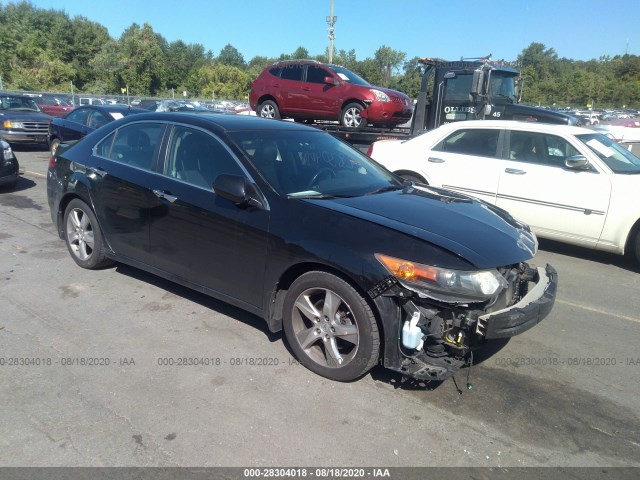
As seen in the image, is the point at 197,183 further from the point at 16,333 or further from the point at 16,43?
the point at 16,43

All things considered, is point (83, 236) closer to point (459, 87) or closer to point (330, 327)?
point (330, 327)

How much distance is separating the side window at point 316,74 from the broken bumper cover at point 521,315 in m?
8.17

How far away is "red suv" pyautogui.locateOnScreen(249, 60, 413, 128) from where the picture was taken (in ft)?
34.6

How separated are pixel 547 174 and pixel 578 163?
412 mm

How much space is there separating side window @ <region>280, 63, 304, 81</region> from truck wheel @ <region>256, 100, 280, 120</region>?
2.19ft

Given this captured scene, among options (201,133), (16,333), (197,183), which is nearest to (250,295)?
(197,183)

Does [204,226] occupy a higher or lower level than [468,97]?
lower

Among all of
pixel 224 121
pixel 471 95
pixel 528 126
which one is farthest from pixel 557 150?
pixel 224 121

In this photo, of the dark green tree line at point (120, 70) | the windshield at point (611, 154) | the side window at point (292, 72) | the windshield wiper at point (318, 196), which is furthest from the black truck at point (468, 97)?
the dark green tree line at point (120, 70)

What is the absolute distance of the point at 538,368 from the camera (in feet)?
12.5

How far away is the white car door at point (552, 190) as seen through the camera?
20.9 feet

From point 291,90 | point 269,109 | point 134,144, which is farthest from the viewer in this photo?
point 269,109

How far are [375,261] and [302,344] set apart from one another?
88 centimetres

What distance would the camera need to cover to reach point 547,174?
22.0 feet
